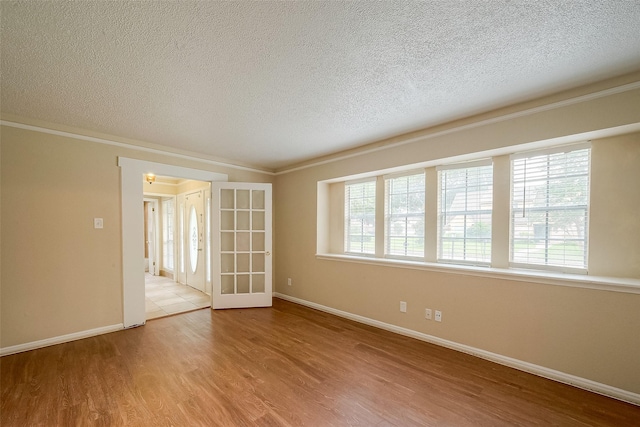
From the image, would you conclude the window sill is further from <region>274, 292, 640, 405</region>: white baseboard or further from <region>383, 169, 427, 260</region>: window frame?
<region>274, 292, 640, 405</region>: white baseboard

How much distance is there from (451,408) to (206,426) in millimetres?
1794

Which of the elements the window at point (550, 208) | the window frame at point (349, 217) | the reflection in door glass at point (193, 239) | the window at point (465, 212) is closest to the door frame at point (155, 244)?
the reflection in door glass at point (193, 239)

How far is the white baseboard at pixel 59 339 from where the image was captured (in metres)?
2.71

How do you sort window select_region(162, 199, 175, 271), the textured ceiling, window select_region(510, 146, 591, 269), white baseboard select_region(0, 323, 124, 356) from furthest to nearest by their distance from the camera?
window select_region(162, 199, 175, 271)
white baseboard select_region(0, 323, 124, 356)
window select_region(510, 146, 591, 269)
the textured ceiling

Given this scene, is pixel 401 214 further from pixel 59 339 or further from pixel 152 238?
pixel 152 238

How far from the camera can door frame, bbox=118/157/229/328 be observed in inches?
134

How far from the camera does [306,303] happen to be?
14.7 feet

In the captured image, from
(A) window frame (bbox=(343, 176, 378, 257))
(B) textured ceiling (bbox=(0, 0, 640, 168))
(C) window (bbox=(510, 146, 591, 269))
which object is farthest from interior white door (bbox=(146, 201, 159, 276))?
(C) window (bbox=(510, 146, 591, 269))

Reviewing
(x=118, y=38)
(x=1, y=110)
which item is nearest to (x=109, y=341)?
(x=1, y=110)

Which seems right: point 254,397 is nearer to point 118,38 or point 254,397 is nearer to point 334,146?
point 118,38

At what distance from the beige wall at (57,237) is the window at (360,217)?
3.24 metres

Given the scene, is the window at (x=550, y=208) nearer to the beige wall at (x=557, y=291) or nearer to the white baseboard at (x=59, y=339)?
the beige wall at (x=557, y=291)

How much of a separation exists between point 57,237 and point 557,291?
524 cm

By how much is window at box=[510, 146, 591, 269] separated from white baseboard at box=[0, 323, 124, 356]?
491 cm
